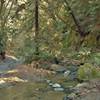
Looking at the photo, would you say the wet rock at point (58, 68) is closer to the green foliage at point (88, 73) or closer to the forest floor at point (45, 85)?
the forest floor at point (45, 85)

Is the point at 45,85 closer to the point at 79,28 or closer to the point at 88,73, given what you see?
the point at 88,73

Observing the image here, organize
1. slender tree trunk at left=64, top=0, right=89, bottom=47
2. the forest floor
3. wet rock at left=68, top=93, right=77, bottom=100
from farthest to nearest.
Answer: slender tree trunk at left=64, top=0, right=89, bottom=47
the forest floor
wet rock at left=68, top=93, right=77, bottom=100

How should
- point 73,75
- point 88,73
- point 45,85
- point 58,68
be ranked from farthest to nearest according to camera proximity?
point 58,68, point 73,75, point 88,73, point 45,85

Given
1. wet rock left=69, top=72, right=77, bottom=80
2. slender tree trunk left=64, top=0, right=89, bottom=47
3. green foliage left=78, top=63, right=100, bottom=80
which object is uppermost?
slender tree trunk left=64, top=0, right=89, bottom=47

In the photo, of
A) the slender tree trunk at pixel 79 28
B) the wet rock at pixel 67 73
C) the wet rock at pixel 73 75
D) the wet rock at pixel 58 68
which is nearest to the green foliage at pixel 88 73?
the wet rock at pixel 73 75

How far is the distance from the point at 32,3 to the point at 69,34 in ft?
13.9

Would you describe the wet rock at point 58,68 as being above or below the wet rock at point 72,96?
above

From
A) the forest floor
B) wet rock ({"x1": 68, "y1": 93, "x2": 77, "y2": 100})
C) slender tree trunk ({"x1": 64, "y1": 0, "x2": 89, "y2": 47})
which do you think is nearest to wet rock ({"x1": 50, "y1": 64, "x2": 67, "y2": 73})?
the forest floor

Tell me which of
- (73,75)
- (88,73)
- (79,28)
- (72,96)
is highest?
(79,28)

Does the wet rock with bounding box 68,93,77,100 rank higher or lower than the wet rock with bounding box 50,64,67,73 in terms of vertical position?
lower

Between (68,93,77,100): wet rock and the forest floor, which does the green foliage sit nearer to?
the forest floor

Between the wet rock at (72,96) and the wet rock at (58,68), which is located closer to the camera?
the wet rock at (72,96)

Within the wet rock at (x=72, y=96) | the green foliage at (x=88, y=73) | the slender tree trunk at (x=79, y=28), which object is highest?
the slender tree trunk at (x=79, y=28)

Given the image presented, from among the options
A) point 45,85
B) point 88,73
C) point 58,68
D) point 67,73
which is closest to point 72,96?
point 45,85
